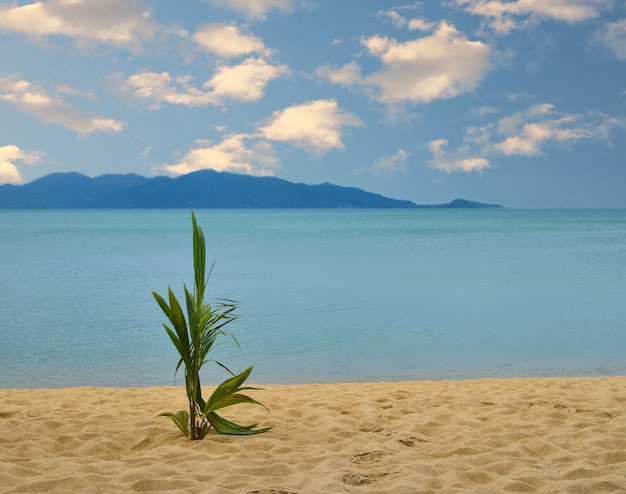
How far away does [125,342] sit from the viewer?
473 inches

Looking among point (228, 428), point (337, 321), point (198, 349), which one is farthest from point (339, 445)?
point (337, 321)

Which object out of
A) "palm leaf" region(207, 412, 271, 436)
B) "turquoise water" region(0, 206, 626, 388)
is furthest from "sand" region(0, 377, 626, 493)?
"turquoise water" region(0, 206, 626, 388)

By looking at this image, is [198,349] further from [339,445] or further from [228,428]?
[339,445]

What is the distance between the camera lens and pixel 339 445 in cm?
470

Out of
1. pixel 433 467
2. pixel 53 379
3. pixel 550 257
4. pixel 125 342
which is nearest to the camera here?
pixel 433 467

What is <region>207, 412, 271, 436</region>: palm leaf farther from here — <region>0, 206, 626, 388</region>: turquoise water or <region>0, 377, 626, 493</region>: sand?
<region>0, 206, 626, 388</region>: turquoise water

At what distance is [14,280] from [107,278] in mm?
3493

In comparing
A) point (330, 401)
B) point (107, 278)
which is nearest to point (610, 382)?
point (330, 401)

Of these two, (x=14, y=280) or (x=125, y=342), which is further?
(x=14, y=280)

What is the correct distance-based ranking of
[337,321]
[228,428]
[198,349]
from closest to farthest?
1. [198,349]
2. [228,428]
3. [337,321]

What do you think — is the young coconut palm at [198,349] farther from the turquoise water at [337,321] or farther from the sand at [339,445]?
the turquoise water at [337,321]

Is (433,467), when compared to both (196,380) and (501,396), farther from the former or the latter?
(501,396)

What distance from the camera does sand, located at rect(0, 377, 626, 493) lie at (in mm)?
3734

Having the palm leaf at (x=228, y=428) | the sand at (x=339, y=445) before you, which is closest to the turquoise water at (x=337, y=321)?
the sand at (x=339, y=445)
